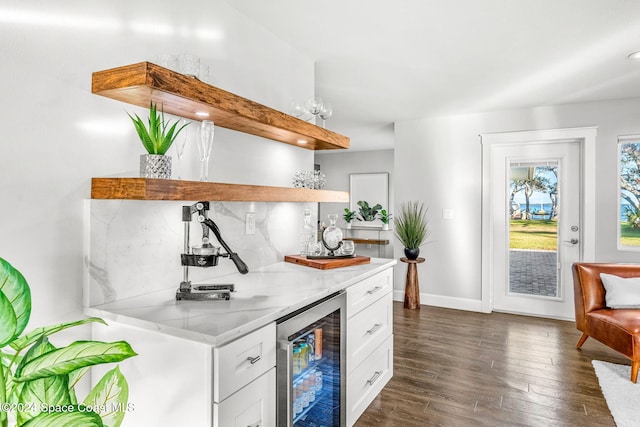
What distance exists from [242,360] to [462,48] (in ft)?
8.48

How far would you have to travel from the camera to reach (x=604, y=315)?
301 centimetres

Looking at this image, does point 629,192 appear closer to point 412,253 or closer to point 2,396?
point 412,253

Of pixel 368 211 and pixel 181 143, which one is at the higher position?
pixel 181 143

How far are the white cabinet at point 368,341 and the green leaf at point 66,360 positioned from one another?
1.34 m

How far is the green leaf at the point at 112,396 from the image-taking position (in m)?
1.02

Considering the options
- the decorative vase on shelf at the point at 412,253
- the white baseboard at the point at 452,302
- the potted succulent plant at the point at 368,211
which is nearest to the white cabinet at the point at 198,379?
the decorative vase on shelf at the point at 412,253

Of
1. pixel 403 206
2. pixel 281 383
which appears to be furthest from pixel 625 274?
pixel 281 383

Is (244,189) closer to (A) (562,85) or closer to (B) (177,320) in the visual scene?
(B) (177,320)

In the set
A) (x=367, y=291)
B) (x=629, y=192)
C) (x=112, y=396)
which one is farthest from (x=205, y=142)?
(x=629, y=192)

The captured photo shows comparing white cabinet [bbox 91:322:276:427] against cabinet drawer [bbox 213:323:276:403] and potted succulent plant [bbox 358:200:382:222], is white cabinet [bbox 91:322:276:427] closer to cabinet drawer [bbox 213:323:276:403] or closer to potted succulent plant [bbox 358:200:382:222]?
cabinet drawer [bbox 213:323:276:403]

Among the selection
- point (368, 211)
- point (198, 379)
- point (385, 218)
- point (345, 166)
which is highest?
point (345, 166)

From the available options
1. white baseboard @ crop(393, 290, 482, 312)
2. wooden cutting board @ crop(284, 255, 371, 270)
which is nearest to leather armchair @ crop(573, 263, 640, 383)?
white baseboard @ crop(393, 290, 482, 312)

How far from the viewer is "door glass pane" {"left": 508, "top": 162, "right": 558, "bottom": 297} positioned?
14.3 feet

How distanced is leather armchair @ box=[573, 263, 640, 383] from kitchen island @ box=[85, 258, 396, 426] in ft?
8.13
